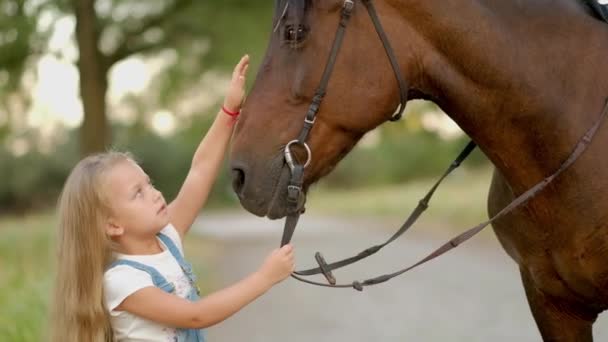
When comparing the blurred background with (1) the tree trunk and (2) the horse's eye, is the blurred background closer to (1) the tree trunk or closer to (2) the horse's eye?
(1) the tree trunk

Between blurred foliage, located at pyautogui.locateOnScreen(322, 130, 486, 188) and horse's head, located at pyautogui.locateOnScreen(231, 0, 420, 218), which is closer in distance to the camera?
horse's head, located at pyautogui.locateOnScreen(231, 0, 420, 218)

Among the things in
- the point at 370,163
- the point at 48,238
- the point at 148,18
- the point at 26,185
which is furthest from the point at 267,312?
the point at 370,163

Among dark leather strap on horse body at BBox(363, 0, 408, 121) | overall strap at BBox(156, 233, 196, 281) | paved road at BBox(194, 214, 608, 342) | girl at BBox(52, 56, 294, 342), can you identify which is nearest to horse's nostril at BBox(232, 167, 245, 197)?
girl at BBox(52, 56, 294, 342)

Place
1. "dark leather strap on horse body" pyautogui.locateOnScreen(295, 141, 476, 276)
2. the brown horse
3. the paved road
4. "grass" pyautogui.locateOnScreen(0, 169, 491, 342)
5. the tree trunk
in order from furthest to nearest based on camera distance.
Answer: the tree trunk
the paved road
"grass" pyautogui.locateOnScreen(0, 169, 491, 342)
"dark leather strap on horse body" pyautogui.locateOnScreen(295, 141, 476, 276)
the brown horse

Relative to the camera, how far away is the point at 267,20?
12.8 meters

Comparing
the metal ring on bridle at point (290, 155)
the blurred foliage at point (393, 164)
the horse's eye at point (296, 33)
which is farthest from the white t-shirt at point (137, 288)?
the blurred foliage at point (393, 164)

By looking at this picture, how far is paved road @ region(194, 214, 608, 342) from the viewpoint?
6957mm

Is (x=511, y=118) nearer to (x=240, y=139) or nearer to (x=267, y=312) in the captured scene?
(x=240, y=139)

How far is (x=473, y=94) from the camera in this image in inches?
122

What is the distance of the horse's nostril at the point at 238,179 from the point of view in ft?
9.98

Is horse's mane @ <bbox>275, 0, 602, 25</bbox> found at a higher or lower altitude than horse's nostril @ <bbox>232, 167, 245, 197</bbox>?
higher

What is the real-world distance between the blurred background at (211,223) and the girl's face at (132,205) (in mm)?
807

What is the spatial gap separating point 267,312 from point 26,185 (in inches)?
778

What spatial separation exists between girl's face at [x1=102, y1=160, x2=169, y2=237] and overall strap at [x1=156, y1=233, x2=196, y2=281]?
0.19 m
